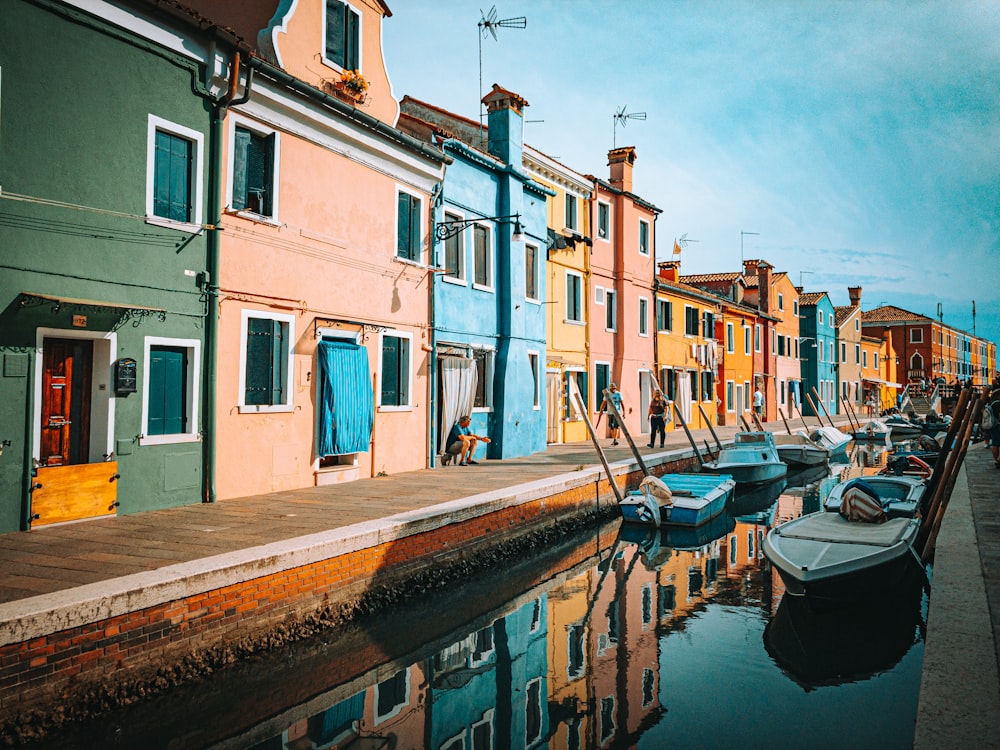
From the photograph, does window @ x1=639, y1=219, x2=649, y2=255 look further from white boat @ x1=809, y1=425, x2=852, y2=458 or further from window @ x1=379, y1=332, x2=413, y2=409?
window @ x1=379, y1=332, x2=413, y2=409

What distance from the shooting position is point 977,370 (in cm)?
9956

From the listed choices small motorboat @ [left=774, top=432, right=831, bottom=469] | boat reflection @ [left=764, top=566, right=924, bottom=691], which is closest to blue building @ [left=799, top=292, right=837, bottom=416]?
small motorboat @ [left=774, top=432, right=831, bottom=469]

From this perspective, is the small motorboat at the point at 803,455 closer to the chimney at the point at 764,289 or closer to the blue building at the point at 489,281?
the blue building at the point at 489,281

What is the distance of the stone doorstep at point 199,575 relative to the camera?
5.25 m

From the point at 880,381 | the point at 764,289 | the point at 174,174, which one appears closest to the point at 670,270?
the point at 764,289

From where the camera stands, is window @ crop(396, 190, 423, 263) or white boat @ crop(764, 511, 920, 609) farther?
window @ crop(396, 190, 423, 263)

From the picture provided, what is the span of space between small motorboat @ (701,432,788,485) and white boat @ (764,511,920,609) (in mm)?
9122

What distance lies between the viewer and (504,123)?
723 inches

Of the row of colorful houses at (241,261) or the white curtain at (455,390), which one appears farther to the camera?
the white curtain at (455,390)

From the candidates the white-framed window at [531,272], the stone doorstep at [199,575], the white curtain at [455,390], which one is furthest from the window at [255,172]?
the white-framed window at [531,272]

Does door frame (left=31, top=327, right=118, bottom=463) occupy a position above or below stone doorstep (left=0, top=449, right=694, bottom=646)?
above

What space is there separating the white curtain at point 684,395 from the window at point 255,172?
22.4 m

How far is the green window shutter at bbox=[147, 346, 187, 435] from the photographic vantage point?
9.69 m

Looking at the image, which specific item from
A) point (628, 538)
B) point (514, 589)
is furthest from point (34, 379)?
point (628, 538)
